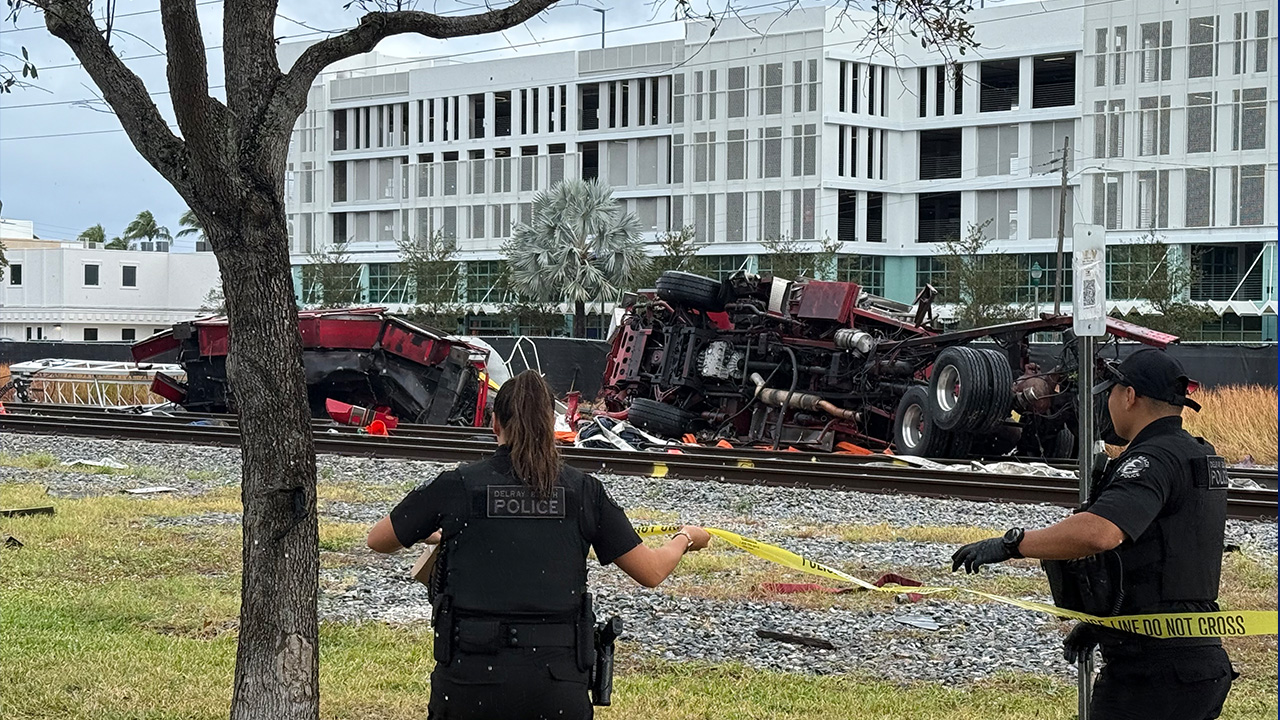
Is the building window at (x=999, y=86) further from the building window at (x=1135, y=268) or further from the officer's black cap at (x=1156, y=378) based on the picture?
the officer's black cap at (x=1156, y=378)

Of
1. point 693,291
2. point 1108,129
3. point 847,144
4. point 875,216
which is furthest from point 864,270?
point 693,291

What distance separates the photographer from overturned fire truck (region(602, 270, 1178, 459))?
17828 millimetres

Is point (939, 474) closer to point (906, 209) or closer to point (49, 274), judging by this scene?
point (906, 209)

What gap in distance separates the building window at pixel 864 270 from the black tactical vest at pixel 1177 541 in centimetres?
6279

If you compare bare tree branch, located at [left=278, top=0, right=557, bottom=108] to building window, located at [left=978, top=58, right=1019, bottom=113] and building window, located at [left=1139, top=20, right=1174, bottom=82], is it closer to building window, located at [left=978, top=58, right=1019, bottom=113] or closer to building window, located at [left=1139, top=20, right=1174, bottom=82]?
building window, located at [left=1139, top=20, right=1174, bottom=82]

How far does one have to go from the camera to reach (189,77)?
199 inches

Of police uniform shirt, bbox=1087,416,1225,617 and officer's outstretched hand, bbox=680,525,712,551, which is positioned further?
officer's outstretched hand, bbox=680,525,712,551

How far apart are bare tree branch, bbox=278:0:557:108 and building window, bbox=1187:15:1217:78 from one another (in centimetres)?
6001

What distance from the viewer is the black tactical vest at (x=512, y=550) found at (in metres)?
4.26

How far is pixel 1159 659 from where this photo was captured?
437 centimetres

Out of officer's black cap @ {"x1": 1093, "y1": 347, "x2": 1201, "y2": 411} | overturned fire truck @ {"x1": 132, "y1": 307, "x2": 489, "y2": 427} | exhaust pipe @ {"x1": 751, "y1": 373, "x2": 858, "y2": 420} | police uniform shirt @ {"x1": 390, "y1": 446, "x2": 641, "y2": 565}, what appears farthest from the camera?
overturned fire truck @ {"x1": 132, "y1": 307, "x2": 489, "y2": 427}

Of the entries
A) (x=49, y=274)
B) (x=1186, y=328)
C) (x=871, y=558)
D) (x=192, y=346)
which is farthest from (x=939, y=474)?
(x=49, y=274)

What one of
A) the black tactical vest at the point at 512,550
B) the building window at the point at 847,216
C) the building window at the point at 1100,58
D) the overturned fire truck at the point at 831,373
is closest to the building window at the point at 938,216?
the building window at the point at 847,216

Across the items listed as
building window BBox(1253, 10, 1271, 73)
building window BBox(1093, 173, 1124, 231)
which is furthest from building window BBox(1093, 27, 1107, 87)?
building window BBox(1253, 10, 1271, 73)
